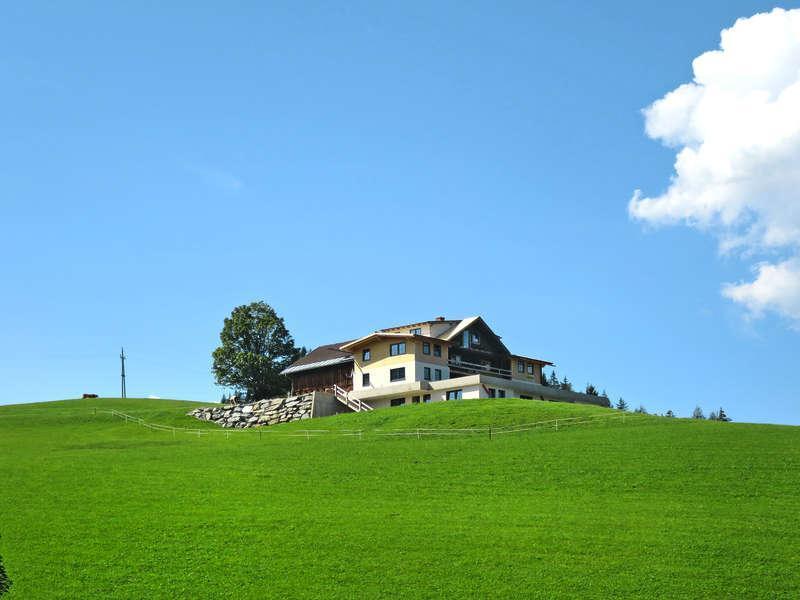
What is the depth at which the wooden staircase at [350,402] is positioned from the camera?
7419 centimetres

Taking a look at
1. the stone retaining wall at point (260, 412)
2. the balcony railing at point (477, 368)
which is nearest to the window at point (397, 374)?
the balcony railing at point (477, 368)

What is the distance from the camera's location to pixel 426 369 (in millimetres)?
74875

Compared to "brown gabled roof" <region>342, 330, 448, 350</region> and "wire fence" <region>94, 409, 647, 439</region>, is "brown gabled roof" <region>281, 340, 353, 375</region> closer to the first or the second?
"brown gabled roof" <region>342, 330, 448, 350</region>

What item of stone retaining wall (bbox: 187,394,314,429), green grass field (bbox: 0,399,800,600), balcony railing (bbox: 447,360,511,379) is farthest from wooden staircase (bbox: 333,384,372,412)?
green grass field (bbox: 0,399,800,600)

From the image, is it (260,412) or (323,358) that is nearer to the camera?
(260,412)

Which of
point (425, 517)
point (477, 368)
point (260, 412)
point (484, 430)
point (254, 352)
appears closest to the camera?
point (425, 517)

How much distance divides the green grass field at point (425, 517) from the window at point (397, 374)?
20.8 meters

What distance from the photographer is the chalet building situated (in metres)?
72.0

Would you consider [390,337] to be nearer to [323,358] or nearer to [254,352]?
[323,358]

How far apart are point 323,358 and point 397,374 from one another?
13.0 m

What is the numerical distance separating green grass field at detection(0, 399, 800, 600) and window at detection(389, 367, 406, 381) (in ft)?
68.4

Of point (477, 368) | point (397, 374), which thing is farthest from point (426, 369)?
point (477, 368)

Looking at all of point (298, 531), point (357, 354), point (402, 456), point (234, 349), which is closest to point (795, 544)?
point (298, 531)

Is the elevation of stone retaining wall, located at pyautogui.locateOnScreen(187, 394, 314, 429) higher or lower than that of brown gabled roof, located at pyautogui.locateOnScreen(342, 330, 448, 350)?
lower
